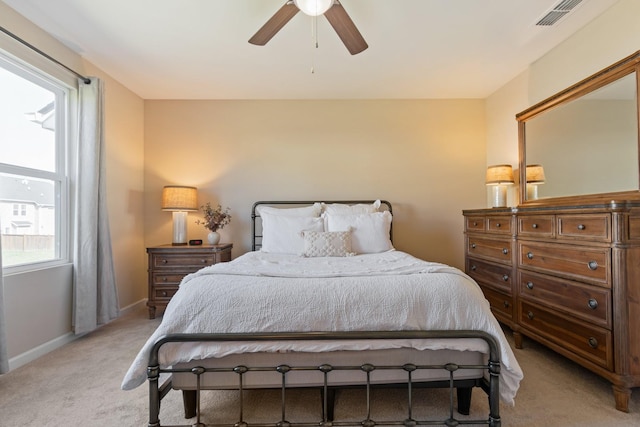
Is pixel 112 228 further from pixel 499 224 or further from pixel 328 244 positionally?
pixel 499 224

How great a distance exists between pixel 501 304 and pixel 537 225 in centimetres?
81

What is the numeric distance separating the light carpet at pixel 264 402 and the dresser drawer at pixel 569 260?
69cm

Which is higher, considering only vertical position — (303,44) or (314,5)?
(303,44)

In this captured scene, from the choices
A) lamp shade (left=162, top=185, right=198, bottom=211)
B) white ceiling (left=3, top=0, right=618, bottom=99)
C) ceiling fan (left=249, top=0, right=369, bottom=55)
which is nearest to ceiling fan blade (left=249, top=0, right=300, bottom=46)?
ceiling fan (left=249, top=0, right=369, bottom=55)

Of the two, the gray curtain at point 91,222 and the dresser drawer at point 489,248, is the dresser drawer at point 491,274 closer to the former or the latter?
the dresser drawer at point 489,248

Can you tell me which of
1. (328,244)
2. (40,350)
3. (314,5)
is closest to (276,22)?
(314,5)

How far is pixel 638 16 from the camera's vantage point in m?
1.99

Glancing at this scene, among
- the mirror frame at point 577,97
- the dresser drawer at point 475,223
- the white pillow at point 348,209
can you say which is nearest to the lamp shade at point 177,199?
the white pillow at point 348,209

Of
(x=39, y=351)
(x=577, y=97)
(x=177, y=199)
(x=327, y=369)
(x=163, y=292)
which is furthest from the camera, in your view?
(x=177, y=199)

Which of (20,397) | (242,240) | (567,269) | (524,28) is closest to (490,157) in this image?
(524,28)

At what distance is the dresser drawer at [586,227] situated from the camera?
1.68 metres

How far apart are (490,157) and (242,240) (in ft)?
10.6

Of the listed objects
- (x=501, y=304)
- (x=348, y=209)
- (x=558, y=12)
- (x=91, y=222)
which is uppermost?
(x=558, y=12)

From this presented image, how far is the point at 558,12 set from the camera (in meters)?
2.16
